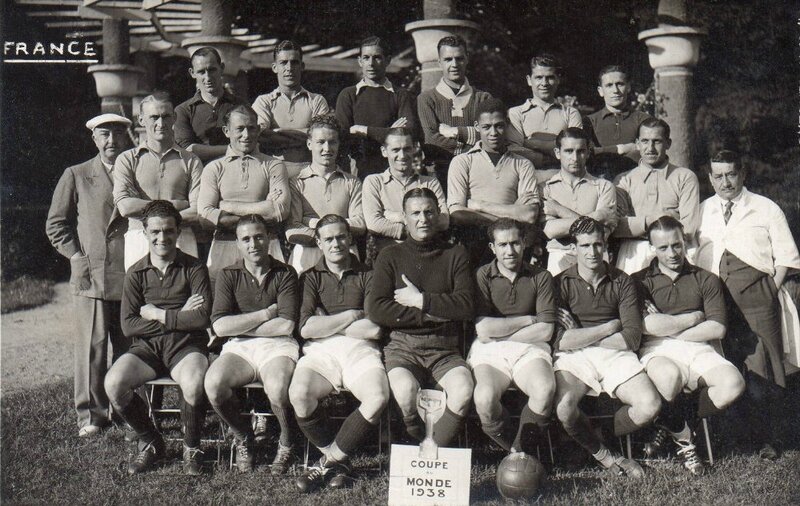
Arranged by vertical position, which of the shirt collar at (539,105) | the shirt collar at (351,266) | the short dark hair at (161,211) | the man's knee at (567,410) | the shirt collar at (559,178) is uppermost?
the shirt collar at (539,105)

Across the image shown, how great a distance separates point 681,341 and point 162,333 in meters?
3.22

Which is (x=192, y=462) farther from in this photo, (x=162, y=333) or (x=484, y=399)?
(x=484, y=399)

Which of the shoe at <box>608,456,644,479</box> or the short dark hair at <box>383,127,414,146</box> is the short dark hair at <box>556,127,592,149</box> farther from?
the shoe at <box>608,456,644,479</box>

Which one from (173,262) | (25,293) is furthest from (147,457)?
(25,293)

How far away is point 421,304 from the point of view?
4.91 metres

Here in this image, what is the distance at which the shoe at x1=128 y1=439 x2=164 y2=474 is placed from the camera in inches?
198

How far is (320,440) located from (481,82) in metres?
10.0

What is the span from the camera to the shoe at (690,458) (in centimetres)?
494

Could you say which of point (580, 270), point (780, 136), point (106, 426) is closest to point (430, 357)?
point (580, 270)

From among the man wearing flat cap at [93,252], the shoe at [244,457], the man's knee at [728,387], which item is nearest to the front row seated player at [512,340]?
the man's knee at [728,387]

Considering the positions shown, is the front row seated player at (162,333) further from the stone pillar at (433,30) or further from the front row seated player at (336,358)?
the stone pillar at (433,30)

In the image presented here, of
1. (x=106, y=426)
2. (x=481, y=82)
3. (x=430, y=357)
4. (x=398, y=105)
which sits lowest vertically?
(x=106, y=426)

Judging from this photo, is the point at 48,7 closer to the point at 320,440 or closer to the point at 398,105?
the point at 398,105

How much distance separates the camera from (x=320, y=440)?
4836 mm
